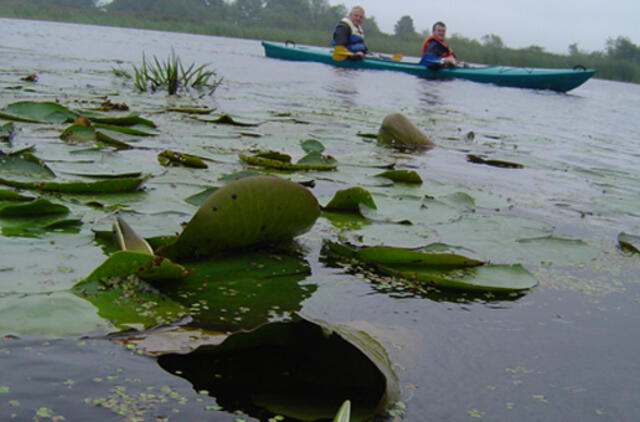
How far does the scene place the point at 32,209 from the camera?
4.33ft

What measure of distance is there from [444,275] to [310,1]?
204 ft

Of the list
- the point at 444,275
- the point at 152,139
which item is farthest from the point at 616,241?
the point at 152,139

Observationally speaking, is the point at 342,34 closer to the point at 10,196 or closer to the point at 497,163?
the point at 497,163

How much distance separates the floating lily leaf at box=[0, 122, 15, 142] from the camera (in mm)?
2146

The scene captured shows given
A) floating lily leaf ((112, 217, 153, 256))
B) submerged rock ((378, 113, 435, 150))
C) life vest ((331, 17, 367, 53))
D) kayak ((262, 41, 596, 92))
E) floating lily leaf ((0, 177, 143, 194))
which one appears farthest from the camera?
life vest ((331, 17, 367, 53))

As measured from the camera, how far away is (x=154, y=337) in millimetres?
891

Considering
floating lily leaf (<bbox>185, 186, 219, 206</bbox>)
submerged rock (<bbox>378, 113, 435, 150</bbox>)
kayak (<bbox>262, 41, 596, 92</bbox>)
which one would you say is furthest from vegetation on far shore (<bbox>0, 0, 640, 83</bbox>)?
floating lily leaf (<bbox>185, 186, 219, 206</bbox>)

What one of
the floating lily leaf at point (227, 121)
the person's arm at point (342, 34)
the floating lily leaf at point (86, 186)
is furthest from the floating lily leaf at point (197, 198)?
the person's arm at point (342, 34)

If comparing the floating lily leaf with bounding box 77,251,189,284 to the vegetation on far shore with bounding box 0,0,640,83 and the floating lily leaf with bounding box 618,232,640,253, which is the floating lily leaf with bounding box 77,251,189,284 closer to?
the floating lily leaf with bounding box 618,232,640,253

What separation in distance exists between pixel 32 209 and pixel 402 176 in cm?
136

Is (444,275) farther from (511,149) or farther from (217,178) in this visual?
(511,149)

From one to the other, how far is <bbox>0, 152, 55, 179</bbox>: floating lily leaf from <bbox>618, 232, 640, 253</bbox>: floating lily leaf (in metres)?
1.69

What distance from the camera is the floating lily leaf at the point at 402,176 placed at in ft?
7.34

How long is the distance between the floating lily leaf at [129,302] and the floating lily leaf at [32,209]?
41cm
